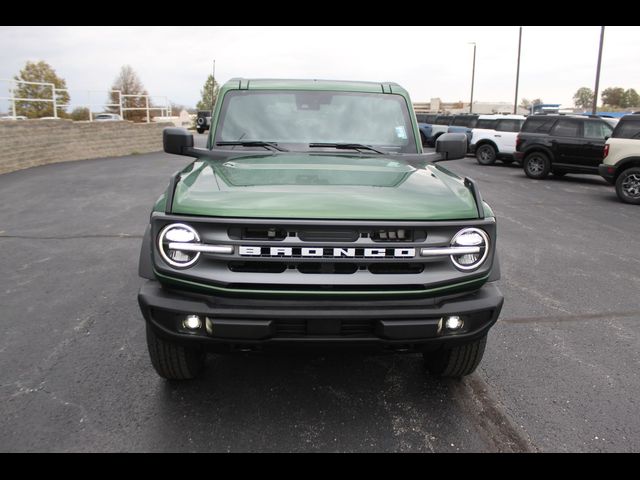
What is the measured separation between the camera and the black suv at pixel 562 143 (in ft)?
46.1

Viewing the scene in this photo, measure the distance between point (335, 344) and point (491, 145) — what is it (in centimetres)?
1849

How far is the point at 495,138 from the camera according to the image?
1942 cm

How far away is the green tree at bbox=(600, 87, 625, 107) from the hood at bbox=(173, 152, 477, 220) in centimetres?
11697

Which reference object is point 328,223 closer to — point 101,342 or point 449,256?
point 449,256

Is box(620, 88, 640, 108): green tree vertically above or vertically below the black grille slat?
above

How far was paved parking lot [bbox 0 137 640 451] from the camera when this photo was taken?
110 inches

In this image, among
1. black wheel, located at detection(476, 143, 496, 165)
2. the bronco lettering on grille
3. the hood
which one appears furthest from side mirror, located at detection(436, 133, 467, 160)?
black wheel, located at detection(476, 143, 496, 165)

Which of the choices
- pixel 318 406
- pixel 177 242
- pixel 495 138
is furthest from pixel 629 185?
pixel 177 242

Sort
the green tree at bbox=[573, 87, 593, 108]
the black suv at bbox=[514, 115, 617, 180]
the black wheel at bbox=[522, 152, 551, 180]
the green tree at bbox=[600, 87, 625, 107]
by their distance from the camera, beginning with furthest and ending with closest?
the green tree at bbox=[573, 87, 593, 108] < the green tree at bbox=[600, 87, 625, 107] < the black wheel at bbox=[522, 152, 551, 180] < the black suv at bbox=[514, 115, 617, 180]

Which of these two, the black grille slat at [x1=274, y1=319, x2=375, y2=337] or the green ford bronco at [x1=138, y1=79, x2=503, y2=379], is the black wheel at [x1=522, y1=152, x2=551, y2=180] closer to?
the green ford bronco at [x1=138, y1=79, x2=503, y2=379]

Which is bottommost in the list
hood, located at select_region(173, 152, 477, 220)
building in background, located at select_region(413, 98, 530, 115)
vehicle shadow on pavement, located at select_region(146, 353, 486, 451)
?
vehicle shadow on pavement, located at select_region(146, 353, 486, 451)

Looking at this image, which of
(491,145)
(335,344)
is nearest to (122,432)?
(335,344)

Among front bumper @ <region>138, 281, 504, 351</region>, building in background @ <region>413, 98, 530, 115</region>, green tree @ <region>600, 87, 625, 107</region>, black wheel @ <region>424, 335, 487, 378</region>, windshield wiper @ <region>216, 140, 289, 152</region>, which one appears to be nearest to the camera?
front bumper @ <region>138, 281, 504, 351</region>

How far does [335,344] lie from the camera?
8.37 ft
